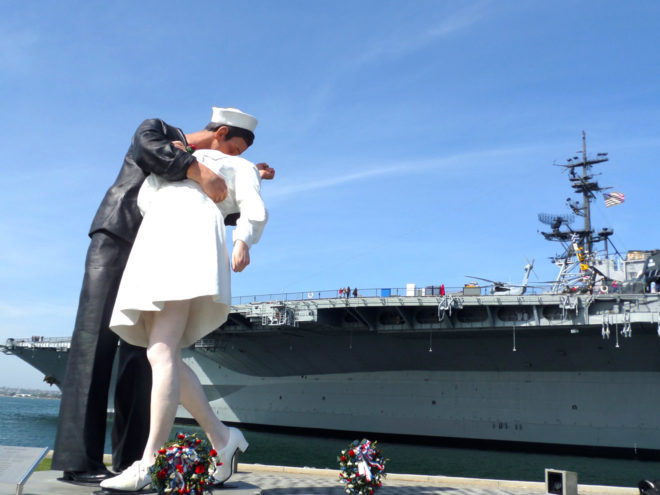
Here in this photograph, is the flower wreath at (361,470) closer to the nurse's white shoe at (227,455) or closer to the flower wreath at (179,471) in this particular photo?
the nurse's white shoe at (227,455)

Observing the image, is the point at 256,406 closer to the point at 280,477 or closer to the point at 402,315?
the point at 402,315

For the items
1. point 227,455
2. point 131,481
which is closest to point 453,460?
point 227,455

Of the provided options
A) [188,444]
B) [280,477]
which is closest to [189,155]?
[188,444]

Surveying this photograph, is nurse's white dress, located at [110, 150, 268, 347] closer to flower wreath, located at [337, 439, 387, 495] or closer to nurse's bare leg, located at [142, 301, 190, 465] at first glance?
nurse's bare leg, located at [142, 301, 190, 465]

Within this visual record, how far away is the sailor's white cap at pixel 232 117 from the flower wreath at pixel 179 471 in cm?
288

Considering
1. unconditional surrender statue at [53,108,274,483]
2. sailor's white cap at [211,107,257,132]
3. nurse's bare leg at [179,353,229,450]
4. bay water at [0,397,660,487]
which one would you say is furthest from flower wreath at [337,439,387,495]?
bay water at [0,397,660,487]

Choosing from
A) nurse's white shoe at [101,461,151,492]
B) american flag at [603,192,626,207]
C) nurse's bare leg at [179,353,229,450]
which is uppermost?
american flag at [603,192,626,207]

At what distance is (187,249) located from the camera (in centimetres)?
464

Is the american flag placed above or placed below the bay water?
above

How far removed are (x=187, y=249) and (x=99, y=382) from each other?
1577 millimetres

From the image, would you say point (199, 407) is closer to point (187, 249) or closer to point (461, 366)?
point (187, 249)

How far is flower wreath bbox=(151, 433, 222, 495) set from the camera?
4297 millimetres

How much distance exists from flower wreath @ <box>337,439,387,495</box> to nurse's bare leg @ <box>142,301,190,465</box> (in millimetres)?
2332

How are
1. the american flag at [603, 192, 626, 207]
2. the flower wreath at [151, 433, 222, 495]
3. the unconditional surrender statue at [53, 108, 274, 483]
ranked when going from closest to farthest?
the flower wreath at [151, 433, 222, 495], the unconditional surrender statue at [53, 108, 274, 483], the american flag at [603, 192, 626, 207]
